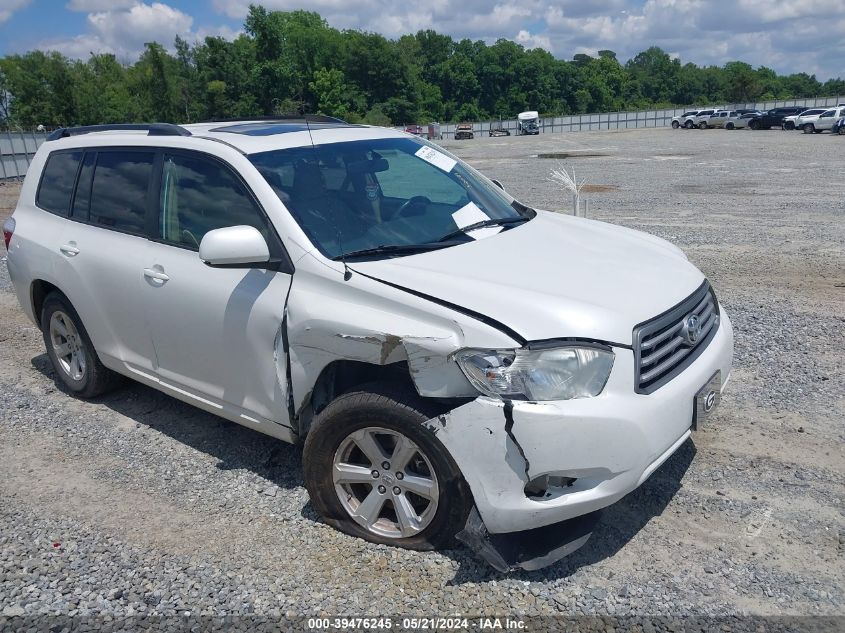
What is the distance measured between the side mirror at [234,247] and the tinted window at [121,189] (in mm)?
1179

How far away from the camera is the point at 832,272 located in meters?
8.38

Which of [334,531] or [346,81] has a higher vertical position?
[346,81]

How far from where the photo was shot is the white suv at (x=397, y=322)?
3.00 m

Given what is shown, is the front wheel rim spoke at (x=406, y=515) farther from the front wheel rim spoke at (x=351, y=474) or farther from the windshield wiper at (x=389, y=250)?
the windshield wiper at (x=389, y=250)

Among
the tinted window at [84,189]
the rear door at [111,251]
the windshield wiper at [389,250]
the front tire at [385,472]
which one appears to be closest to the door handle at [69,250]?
the rear door at [111,251]

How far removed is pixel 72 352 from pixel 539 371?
3975 mm

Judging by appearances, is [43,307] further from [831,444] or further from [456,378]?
[831,444]

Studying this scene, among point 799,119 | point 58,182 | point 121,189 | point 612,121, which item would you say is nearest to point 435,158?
point 121,189

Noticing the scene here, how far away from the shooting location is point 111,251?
4602mm

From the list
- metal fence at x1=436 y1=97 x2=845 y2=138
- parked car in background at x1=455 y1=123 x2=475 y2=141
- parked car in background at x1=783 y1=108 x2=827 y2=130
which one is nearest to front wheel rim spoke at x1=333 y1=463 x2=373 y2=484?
parked car in background at x1=783 y1=108 x2=827 y2=130

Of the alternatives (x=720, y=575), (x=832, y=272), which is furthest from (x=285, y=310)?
(x=832, y=272)

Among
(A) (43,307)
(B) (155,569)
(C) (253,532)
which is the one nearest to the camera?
(B) (155,569)

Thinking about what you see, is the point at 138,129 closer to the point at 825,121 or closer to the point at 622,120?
the point at 825,121

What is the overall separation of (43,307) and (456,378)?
154 inches
